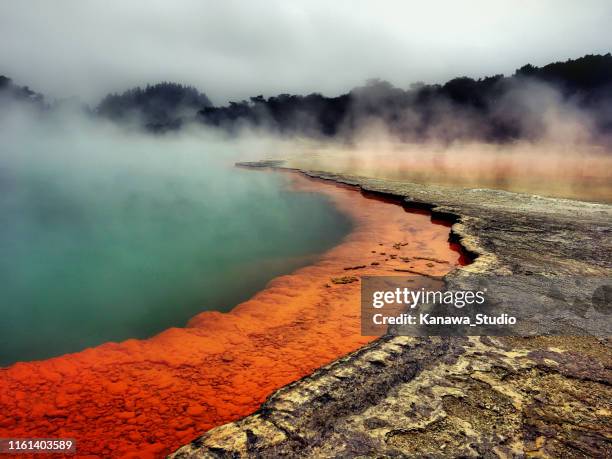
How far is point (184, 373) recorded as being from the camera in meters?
2.93

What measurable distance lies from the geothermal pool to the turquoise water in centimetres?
2

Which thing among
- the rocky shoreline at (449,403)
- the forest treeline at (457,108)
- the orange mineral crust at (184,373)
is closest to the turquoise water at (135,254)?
the orange mineral crust at (184,373)

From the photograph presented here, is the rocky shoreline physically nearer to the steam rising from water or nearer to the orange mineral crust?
the orange mineral crust

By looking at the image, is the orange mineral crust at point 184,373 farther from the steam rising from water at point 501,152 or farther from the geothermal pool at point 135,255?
the steam rising from water at point 501,152

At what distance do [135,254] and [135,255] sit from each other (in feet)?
0.21

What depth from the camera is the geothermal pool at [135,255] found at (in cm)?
421

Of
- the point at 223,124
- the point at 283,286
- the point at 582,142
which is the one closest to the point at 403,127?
the point at 582,142

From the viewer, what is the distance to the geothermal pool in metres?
4.21

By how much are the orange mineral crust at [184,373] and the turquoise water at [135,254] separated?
56cm

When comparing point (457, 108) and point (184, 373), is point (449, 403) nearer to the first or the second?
point (184, 373)

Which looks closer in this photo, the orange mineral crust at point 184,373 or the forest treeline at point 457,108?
the orange mineral crust at point 184,373

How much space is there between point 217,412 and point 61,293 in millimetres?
3944

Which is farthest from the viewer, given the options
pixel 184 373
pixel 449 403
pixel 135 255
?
pixel 135 255

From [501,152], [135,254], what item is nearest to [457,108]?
[501,152]
